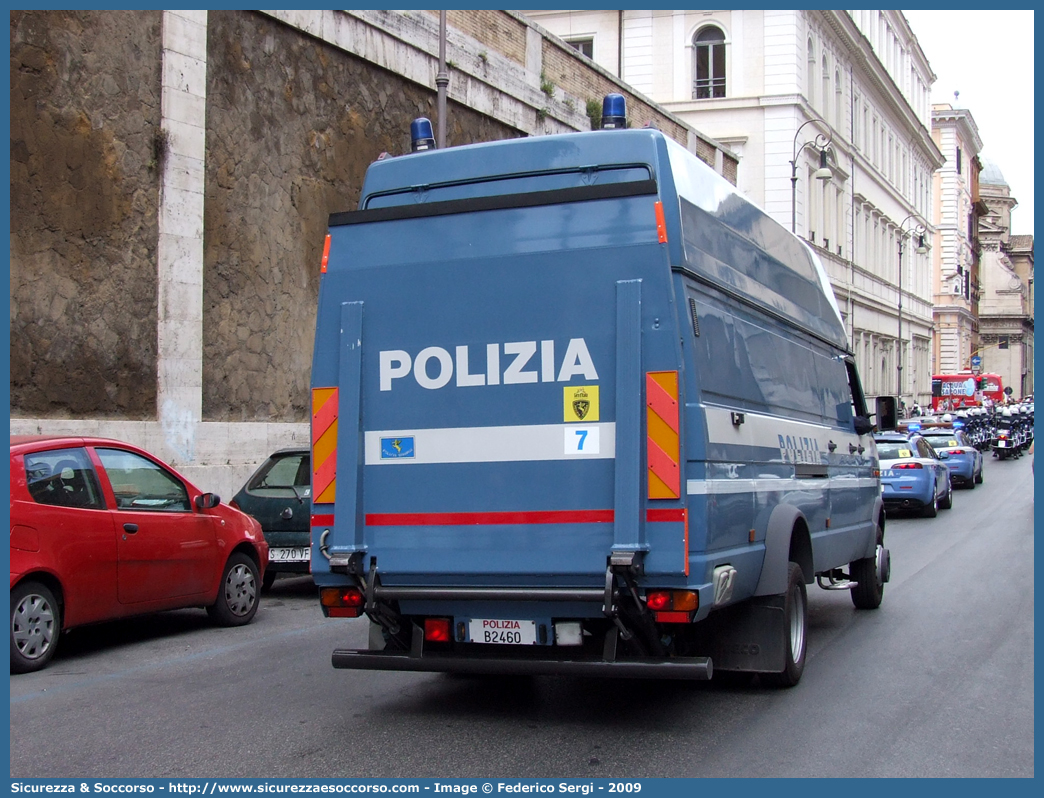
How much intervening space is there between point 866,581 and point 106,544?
6.67m

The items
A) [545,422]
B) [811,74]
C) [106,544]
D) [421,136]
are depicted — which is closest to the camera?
[545,422]

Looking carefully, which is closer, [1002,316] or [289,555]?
[289,555]

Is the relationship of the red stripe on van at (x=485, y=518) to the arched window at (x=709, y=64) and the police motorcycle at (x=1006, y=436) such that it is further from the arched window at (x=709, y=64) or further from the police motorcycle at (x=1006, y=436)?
the arched window at (x=709, y=64)

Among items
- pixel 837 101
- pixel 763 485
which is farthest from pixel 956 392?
pixel 763 485

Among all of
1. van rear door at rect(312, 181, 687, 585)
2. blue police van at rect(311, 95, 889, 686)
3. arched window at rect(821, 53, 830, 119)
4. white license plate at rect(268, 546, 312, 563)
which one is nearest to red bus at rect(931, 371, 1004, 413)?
arched window at rect(821, 53, 830, 119)

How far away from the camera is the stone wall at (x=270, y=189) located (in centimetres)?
1725

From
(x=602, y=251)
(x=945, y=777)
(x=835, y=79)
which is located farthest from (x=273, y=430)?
(x=835, y=79)

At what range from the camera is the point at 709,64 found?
163 feet

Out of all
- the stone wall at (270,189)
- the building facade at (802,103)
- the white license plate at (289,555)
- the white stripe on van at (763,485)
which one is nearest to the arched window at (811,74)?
the building facade at (802,103)

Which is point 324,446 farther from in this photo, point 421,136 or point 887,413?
point 887,413

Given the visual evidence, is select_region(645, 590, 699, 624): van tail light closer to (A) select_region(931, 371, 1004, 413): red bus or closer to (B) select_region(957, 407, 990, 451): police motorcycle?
(B) select_region(957, 407, 990, 451): police motorcycle

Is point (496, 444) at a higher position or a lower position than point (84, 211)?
lower

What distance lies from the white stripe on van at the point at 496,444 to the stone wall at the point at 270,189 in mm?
10955

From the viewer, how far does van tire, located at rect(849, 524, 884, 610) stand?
11055 mm
